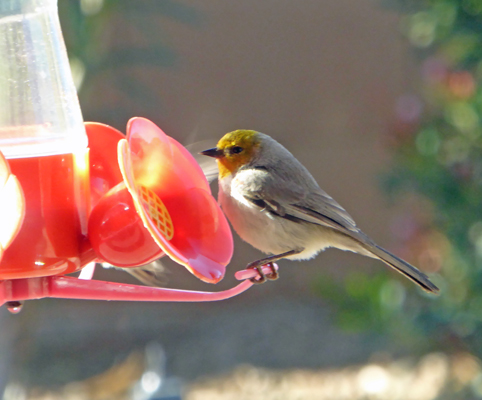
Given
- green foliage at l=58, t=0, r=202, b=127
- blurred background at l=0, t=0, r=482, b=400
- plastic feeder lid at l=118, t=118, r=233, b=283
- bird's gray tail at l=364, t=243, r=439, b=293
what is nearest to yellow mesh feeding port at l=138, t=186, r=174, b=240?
plastic feeder lid at l=118, t=118, r=233, b=283

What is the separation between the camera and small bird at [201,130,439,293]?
294 cm

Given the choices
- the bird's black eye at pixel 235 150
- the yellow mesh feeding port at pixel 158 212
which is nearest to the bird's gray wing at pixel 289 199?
the bird's black eye at pixel 235 150

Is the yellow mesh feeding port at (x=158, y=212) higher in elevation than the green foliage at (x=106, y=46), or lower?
higher

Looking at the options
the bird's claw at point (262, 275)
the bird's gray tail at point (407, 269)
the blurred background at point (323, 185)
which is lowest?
the blurred background at point (323, 185)

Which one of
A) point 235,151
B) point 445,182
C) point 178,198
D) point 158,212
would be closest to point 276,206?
point 235,151

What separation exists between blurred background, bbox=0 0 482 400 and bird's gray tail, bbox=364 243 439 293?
1.94 meters

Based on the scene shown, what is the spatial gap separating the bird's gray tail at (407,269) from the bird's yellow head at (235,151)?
772mm

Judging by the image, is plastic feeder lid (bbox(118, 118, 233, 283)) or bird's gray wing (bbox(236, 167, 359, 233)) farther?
bird's gray wing (bbox(236, 167, 359, 233))

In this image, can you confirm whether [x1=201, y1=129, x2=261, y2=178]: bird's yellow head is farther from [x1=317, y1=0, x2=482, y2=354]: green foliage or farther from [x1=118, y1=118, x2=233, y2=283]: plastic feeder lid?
[x1=317, y1=0, x2=482, y2=354]: green foliage

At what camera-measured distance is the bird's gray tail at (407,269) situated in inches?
105

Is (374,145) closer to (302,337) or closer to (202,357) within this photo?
(302,337)

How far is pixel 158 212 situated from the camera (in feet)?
6.95

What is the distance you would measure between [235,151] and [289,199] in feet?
1.21

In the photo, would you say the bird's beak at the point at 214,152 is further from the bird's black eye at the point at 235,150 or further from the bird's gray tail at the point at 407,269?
the bird's gray tail at the point at 407,269
